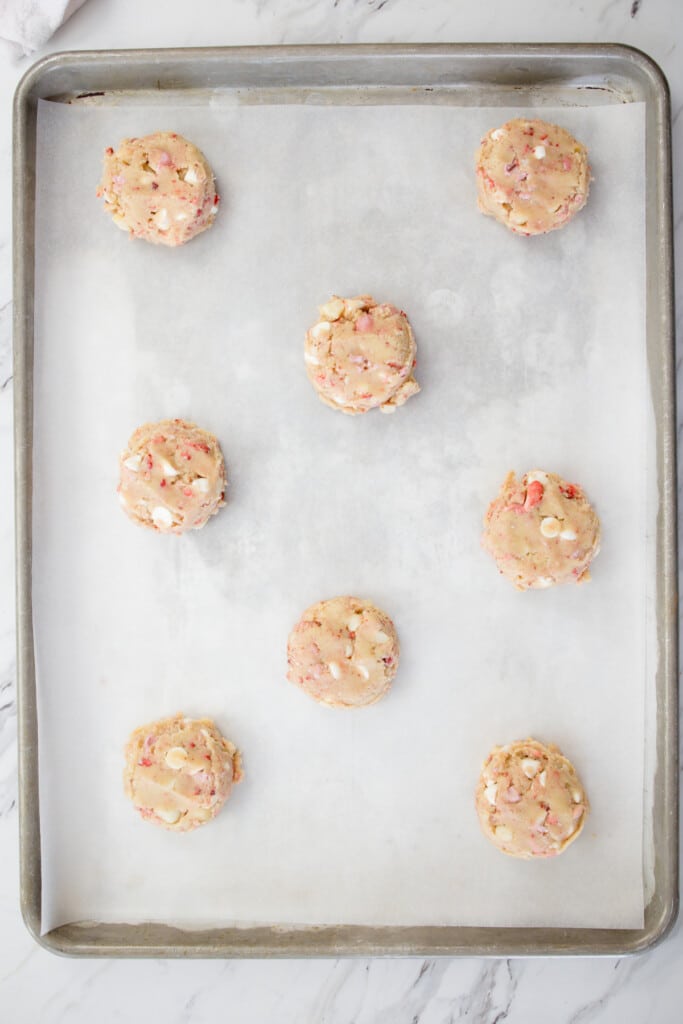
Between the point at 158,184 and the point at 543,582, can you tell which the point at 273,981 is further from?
the point at 158,184

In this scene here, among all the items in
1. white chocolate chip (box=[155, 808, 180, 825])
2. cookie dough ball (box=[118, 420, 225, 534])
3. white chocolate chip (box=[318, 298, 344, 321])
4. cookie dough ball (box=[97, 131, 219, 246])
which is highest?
cookie dough ball (box=[97, 131, 219, 246])

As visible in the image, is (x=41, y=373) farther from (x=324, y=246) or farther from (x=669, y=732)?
(x=669, y=732)

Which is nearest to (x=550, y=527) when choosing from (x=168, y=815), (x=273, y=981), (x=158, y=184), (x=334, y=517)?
(x=334, y=517)

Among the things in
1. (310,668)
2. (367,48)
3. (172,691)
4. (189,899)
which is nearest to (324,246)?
(367,48)

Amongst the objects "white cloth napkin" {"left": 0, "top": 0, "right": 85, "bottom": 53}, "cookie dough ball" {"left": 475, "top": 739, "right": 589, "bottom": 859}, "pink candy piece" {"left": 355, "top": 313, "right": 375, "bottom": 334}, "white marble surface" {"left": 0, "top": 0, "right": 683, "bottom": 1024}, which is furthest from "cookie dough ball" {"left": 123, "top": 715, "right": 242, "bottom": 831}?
"white cloth napkin" {"left": 0, "top": 0, "right": 85, "bottom": 53}

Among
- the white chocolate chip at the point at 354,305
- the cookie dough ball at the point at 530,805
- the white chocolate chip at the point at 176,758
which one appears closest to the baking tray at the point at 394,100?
the cookie dough ball at the point at 530,805

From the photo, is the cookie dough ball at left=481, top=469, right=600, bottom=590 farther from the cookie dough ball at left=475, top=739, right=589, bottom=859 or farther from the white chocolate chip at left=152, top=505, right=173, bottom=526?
the white chocolate chip at left=152, top=505, right=173, bottom=526

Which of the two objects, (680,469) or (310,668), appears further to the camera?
(680,469)
